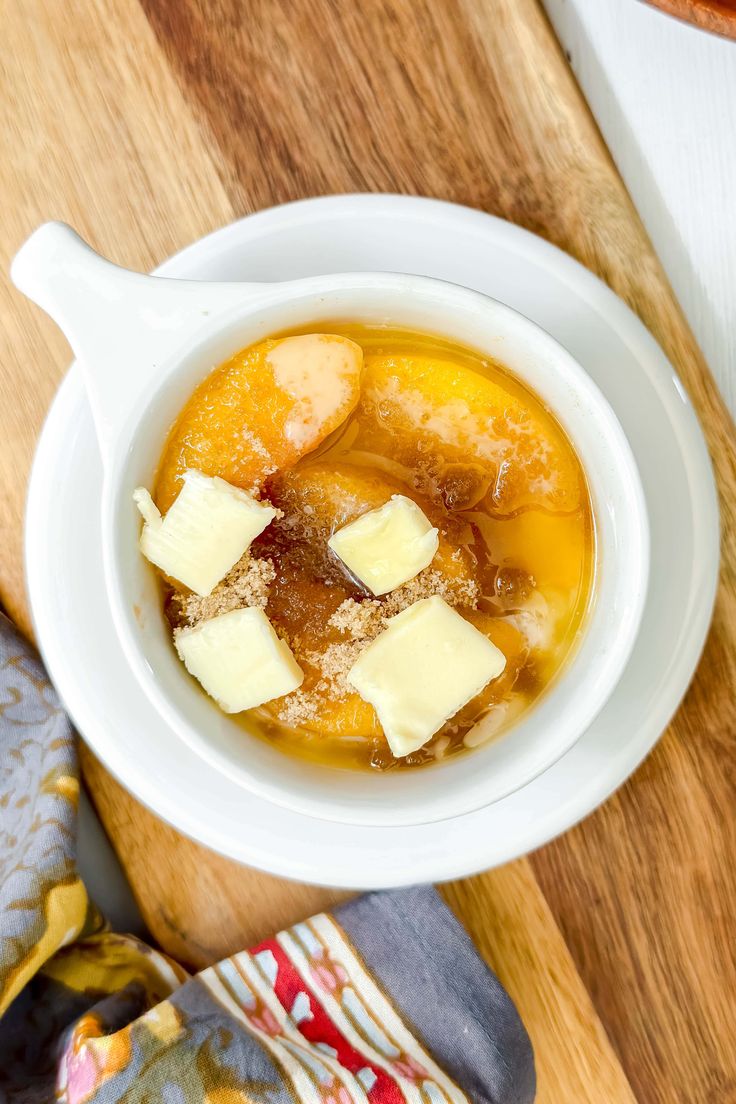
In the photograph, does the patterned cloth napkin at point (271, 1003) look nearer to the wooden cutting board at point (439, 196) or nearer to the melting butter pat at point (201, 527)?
the wooden cutting board at point (439, 196)

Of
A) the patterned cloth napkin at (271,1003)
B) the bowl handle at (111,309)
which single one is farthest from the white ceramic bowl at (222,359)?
the patterned cloth napkin at (271,1003)

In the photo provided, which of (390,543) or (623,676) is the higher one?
(390,543)

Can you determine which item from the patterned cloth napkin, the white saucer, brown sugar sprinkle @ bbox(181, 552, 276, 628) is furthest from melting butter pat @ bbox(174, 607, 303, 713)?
the patterned cloth napkin

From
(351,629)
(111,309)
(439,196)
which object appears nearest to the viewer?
(111,309)

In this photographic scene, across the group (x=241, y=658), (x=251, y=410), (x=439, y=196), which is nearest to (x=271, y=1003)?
(x=241, y=658)

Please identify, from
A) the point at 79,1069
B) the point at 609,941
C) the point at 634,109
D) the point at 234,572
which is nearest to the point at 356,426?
the point at 234,572

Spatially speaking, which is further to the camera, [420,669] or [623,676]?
[623,676]

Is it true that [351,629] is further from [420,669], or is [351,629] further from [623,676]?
[623,676]
